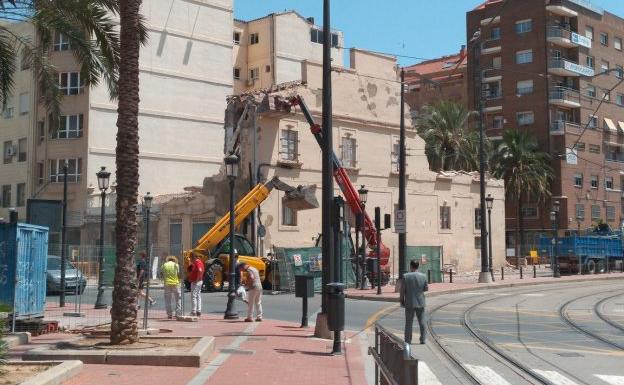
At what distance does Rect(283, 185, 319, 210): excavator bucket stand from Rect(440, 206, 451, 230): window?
46.8 feet

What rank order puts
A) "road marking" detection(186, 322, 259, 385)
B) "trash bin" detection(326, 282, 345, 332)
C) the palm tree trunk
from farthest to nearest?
"trash bin" detection(326, 282, 345, 332)
the palm tree trunk
"road marking" detection(186, 322, 259, 385)

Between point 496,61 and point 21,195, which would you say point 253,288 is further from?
point 496,61

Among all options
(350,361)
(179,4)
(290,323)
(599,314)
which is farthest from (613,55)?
(350,361)

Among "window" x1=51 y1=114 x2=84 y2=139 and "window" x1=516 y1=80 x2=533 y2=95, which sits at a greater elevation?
"window" x1=516 y1=80 x2=533 y2=95

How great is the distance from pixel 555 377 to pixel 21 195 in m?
48.5

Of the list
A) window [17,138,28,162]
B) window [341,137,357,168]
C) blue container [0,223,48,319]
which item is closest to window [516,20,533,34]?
window [341,137,357,168]

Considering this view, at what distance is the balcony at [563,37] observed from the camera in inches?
2613

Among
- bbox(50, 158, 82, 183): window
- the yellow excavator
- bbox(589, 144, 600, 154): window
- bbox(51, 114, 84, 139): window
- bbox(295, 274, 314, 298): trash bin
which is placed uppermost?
bbox(589, 144, 600, 154): window

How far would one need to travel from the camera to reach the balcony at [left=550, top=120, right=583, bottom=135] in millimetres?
65469

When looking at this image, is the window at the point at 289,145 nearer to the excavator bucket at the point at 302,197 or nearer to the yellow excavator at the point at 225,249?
the excavator bucket at the point at 302,197

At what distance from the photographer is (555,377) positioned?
10.9 meters

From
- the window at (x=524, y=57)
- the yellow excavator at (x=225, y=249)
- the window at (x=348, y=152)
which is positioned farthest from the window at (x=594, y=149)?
the yellow excavator at (x=225, y=249)

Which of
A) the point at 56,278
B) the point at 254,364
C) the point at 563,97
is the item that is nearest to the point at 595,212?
the point at 563,97

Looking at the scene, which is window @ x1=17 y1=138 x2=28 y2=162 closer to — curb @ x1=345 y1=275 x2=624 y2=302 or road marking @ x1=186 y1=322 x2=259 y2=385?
curb @ x1=345 y1=275 x2=624 y2=302
